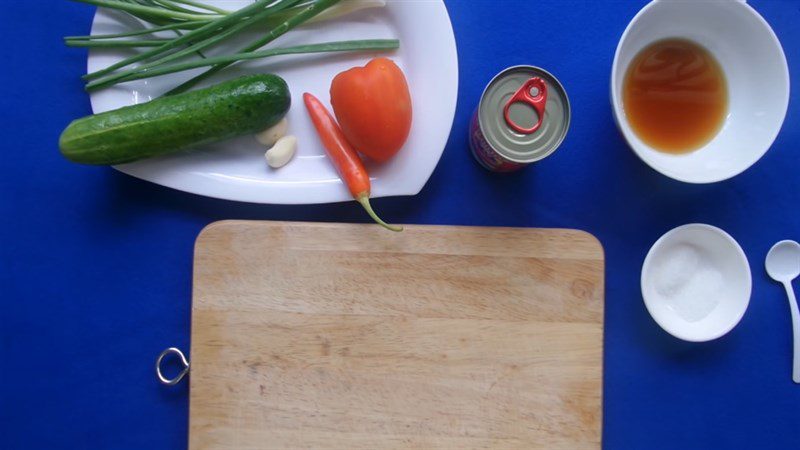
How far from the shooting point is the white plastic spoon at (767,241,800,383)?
0.97 m

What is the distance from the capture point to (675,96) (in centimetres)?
92

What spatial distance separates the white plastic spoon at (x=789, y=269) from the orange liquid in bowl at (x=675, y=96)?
25 cm

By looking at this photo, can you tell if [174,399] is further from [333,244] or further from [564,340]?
[564,340]

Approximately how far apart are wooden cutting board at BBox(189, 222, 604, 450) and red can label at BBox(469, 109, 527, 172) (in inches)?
4.4

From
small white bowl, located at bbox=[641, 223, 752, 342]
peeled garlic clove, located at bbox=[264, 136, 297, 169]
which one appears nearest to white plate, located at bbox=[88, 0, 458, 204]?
peeled garlic clove, located at bbox=[264, 136, 297, 169]

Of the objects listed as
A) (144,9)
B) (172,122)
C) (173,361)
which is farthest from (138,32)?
(173,361)

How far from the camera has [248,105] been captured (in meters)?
0.86

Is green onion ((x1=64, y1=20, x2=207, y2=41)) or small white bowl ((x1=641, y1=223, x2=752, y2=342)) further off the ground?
green onion ((x1=64, y1=20, x2=207, y2=41))

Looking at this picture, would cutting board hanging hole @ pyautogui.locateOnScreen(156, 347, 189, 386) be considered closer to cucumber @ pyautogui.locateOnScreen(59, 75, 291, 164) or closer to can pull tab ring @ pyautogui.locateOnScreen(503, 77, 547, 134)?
cucumber @ pyautogui.locateOnScreen(59, 75, 291, 164)

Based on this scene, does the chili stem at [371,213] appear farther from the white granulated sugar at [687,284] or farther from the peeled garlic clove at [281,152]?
the white granulated sugar at [687,284]

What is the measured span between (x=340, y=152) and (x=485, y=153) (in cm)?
24

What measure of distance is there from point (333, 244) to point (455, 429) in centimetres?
36

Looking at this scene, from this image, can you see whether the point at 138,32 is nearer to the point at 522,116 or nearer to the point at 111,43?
the point at 111,43

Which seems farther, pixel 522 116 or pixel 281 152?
pixel 281 152
